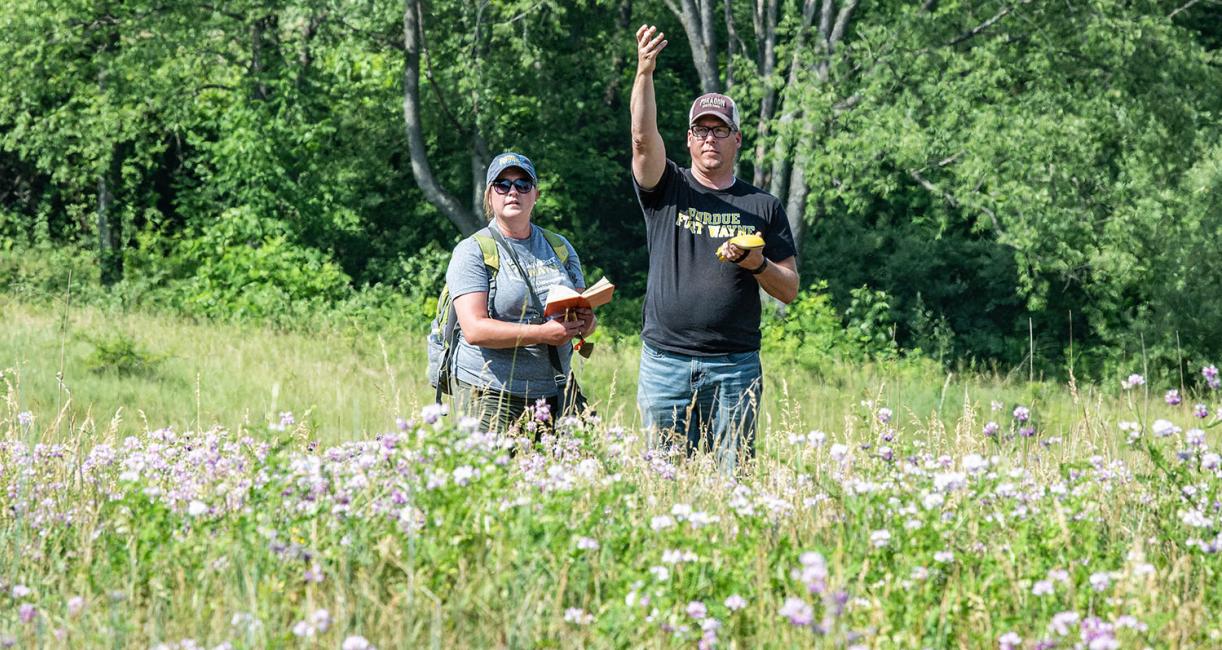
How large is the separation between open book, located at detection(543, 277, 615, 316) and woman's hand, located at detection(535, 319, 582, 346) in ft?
0.17

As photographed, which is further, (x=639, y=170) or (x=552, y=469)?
(x=639, y=170)

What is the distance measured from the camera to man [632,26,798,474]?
4711 millimetres

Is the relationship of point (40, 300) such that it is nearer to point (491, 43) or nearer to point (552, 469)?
point (491, 43)

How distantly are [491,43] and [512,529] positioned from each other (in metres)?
15.7

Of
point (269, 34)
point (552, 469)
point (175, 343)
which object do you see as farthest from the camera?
point (269, 34)

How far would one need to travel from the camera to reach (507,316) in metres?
4.60

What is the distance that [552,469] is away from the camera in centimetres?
313

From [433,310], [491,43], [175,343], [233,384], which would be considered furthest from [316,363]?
[491,43]

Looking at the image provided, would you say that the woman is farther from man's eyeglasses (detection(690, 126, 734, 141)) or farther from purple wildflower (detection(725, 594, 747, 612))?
purple wildflower (detection(725, 594, 747, 612))

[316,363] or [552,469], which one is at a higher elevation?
[552,469]

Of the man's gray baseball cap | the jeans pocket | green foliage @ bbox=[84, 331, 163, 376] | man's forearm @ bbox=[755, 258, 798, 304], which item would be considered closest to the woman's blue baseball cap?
the man's gray baseball cap

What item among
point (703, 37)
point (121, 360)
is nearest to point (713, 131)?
point (121, 360)

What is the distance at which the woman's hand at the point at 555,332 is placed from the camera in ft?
14.7

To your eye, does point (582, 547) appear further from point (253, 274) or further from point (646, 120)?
point (253, 274)
